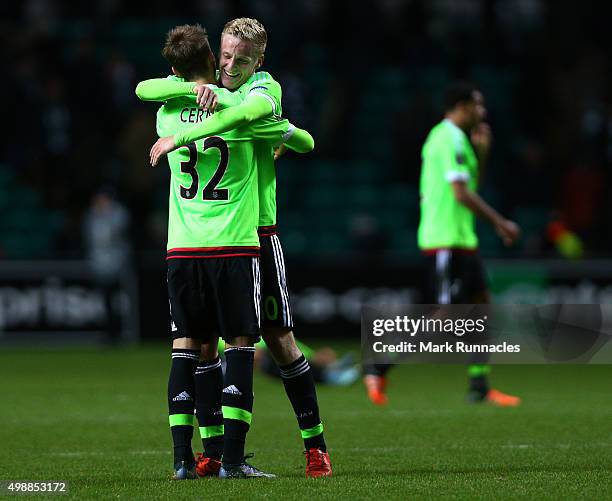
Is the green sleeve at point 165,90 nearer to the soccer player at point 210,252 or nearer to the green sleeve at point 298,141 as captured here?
the soccer player at point 210,252

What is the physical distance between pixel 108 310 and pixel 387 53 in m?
6.97

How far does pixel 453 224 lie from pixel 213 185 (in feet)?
14.6

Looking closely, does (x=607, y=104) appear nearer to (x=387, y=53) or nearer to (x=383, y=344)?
(x=387, y=53)

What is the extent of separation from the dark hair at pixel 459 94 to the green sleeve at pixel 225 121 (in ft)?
15.0

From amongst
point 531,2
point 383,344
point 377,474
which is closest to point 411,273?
point 531,2

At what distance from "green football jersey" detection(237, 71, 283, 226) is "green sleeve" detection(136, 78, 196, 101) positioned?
0.26 m

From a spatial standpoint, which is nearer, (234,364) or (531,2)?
(234,364)

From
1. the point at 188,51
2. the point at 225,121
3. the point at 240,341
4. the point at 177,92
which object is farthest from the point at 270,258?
the point at 188,51

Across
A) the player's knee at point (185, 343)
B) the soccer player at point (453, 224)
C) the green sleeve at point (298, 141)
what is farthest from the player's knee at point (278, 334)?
the soccer player at point (453, 224)

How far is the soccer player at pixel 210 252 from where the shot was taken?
6465mm

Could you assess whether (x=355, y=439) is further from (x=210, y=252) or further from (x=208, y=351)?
(x=210, y=252)

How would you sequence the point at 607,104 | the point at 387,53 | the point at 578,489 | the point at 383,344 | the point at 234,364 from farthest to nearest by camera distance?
the point at 387,53 → the point at 607,104 → the point at 383,344 → the point at 234,364 → the point at 578,489

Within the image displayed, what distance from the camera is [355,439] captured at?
8.38 meters

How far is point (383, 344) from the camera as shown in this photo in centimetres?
825
